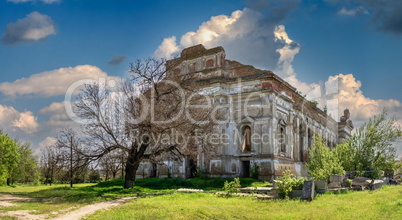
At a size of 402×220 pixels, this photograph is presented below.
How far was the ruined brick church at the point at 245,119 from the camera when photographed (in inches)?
1114

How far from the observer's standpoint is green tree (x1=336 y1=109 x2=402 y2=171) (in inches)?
1029

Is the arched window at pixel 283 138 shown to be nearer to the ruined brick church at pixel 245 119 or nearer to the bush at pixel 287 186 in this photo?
the ruined brick church at pixel 245 119

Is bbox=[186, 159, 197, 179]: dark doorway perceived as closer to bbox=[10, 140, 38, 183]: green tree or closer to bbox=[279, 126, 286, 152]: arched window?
bbox=[279, 126, 286, 152]: arched window

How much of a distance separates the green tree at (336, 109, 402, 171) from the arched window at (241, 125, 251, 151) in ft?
23.3

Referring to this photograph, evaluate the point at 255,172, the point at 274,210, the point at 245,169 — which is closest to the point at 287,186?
the point at 274,210

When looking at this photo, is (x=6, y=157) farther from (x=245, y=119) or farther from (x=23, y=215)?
(x=23, y=215)

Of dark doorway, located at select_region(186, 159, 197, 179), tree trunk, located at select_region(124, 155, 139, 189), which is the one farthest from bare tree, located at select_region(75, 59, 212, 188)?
dark doorway, located at select_region(186, 159, 197, 179)

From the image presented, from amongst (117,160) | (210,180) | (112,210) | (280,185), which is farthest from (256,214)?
(210,180)

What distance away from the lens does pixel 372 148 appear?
26.4m

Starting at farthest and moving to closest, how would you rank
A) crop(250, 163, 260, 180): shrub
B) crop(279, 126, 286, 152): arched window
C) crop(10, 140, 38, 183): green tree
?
crop(10, 140, 38, 183): green tree, crop(279, 126, 286, 152): arched window, crop(250, 163, 260, 180): shrub

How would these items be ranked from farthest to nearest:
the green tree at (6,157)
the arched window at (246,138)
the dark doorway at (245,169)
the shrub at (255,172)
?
1. the green tree at (6,157)
2. the arched window at (246,138)
3. the dark doorway at (245,169)
4. the shrub at (255,172)

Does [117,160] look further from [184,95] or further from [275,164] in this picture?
[275,164]

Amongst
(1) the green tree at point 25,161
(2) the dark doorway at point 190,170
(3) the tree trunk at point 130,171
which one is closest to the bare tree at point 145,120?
(3) the tree trunk at point 130,171

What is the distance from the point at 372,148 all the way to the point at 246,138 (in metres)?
→ 9.53
